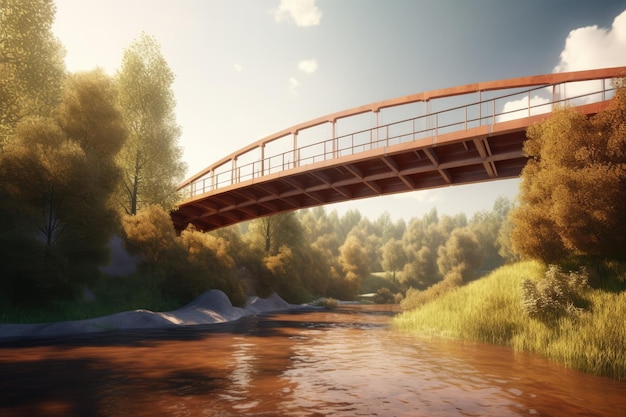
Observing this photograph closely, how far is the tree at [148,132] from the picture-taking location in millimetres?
34188

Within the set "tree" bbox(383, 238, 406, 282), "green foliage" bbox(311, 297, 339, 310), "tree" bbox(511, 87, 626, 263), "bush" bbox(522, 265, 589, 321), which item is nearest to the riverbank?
"green foliage" bbox(311, 297, 339, 310)

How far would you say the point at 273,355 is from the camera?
12.7 m

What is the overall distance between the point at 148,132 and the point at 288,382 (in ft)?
100

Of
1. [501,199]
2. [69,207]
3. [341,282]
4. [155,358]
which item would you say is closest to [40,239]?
[69,207]

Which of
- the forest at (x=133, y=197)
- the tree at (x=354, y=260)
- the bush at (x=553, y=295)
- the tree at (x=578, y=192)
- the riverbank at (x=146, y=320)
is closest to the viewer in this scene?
the bush at (x=553, y=295)

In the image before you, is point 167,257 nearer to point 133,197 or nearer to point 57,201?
point 133,197

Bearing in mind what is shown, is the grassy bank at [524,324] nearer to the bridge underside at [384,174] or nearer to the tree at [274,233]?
the bridge underside at [384,174]

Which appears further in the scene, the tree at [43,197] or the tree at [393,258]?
the tree at [393,258]

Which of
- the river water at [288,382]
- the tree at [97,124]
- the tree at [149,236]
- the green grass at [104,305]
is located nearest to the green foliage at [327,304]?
the green grass at [104,305]

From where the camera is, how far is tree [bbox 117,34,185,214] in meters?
34.2

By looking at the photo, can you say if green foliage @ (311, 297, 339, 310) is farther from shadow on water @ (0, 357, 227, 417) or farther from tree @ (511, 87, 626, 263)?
shadow on water @ (0, 357, 227, 417)

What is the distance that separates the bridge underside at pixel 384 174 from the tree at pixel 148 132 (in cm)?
352

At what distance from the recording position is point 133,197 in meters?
33.8

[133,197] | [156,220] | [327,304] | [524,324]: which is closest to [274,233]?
[327,304]
